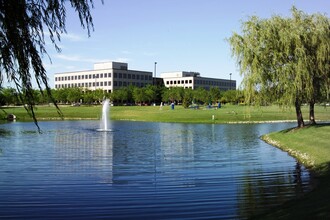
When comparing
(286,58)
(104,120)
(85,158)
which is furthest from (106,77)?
(85,158)

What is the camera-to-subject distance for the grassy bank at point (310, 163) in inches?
372

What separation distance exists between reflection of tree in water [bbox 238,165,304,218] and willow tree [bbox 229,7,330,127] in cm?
1312

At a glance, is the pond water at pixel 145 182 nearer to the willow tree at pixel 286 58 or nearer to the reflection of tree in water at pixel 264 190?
the reflection of tree in water at pixel 264 190

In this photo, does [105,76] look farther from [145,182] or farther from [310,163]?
[145,182]

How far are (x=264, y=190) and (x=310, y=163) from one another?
231 inches

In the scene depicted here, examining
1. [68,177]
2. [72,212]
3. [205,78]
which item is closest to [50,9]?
[72,212]

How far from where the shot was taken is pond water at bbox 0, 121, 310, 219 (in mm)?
11172

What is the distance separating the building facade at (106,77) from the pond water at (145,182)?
135 meters

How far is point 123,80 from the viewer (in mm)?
164000

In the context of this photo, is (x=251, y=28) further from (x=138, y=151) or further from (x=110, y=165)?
(x=110, y=165)

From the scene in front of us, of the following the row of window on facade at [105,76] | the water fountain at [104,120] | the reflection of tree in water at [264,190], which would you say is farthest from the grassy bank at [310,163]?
the row of window on facade at [105,76]

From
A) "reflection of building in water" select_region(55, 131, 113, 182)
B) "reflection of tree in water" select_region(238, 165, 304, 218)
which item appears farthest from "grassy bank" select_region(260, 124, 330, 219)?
"reflection of building in water" select_region(55, 131, 113, 182)

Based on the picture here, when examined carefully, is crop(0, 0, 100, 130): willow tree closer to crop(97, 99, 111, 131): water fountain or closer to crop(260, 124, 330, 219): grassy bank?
crop(260, 124, 330, 219): grassy bank

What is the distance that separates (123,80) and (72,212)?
154376mm
